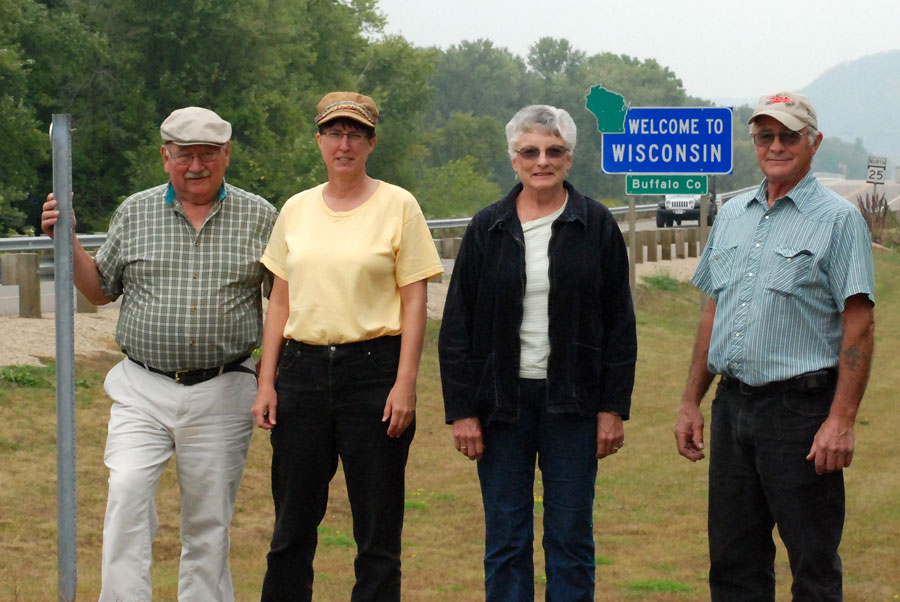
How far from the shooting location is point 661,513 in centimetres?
972

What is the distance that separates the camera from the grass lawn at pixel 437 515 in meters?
7.45

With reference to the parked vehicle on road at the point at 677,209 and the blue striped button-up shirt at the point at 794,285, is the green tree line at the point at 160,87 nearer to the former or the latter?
the parked vehicle on road at the point at 677,209

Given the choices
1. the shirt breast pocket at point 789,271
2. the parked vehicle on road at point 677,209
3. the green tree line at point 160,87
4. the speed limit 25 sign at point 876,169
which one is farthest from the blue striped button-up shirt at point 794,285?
the parked vehicle on road at point 677,209

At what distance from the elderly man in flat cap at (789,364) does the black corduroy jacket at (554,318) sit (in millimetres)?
373

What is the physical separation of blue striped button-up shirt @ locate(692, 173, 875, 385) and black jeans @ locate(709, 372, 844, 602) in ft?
0.40

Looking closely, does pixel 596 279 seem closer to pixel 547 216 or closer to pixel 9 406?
pixel 547 216

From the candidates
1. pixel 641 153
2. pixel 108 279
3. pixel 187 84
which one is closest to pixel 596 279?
pixel 108 279

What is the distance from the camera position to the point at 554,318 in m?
4.60

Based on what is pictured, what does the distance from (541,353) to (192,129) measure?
60.0 inches

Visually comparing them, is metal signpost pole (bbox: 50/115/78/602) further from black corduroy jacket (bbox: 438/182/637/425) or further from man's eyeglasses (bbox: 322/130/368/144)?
black corduroy jacket (bbox: 438/182/637/425)

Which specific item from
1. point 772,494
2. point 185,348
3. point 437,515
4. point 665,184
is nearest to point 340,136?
point 185,348

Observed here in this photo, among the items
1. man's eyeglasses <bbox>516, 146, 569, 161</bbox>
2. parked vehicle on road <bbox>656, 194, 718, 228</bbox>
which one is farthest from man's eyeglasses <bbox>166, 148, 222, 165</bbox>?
parked vehicle on road <bbox>656, 194, 718, 228</bbox>

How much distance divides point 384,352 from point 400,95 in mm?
49468

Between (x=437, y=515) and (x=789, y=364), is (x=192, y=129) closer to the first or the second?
(x=789, y=364)
